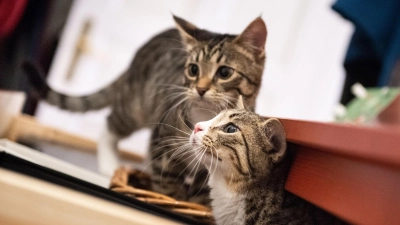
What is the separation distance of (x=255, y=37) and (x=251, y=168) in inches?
9.9

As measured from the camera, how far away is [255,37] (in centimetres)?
70

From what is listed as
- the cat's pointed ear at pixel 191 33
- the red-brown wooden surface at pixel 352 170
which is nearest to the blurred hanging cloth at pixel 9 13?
the cat's pointed ear at pixel 191 33

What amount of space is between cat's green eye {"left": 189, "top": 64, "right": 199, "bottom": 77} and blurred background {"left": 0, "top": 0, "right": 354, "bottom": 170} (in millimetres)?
408

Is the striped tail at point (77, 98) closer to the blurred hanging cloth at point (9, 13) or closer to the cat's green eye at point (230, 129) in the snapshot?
the blurred hanging cloth at point (9, 13)

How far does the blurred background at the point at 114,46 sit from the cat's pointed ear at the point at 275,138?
55 cm

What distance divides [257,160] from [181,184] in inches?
Answer: 10.7

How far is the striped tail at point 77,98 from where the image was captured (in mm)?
1230

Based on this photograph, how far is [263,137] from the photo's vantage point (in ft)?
2.05

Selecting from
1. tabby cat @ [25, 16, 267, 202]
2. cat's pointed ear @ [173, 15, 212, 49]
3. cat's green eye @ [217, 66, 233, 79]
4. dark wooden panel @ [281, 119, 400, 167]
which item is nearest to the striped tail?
tabby cat @ [25, 16, 267, 202]

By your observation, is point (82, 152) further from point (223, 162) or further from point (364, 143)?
point (364, 143)

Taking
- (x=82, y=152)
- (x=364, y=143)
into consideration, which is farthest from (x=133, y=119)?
(x=364, y=143)

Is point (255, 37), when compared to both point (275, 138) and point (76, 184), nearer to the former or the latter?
point (275, 138)

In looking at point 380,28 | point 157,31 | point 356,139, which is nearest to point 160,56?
point 157,31

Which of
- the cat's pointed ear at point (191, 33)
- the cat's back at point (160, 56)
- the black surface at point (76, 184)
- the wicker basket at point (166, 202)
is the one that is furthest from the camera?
the cat's back at point (160, 56)
